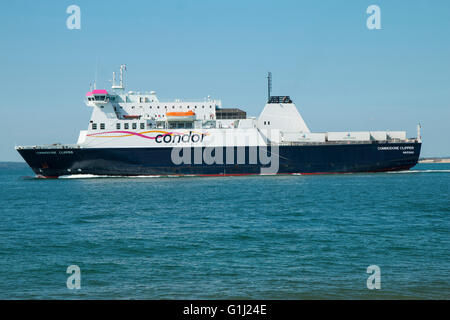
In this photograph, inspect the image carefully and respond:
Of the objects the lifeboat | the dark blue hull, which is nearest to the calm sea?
the dark blue hull

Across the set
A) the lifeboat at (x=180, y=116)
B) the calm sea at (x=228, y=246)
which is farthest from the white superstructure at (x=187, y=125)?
the calm sea at (x=228, y=246)

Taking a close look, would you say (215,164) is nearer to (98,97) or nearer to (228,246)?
(98,97)

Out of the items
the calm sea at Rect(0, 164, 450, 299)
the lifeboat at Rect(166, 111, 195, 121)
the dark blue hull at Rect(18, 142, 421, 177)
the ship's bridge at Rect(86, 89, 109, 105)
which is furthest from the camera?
the ship's bridge at Rect(86, 89, 109, 105)

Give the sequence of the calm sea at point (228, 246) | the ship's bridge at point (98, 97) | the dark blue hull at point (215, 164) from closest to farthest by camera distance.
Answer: the calm sea at point (228, 246) < the dark blue hull at point (215, 164) < the ship's bridge at point (98, 97)

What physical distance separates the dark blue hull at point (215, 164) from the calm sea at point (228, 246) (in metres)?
16.4

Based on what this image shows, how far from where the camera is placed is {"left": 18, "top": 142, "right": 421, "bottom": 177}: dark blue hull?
44531 millimetres

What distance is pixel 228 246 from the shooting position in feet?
48.0

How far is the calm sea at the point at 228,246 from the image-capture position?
1016 cm

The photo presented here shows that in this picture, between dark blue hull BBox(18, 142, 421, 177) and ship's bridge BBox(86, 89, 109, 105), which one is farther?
ship's bridge BBox(86, 89, 109, 105)

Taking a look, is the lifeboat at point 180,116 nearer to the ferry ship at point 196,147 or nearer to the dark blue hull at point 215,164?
the ferry ship at point 196,147

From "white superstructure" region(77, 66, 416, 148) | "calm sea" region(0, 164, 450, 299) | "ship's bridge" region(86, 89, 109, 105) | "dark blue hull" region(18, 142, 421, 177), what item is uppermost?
"ship's bridge" region(86, 89, 109, 105)

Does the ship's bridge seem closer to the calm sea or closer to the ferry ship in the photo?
the ferry ship

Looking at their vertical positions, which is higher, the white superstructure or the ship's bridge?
the ship's bridge

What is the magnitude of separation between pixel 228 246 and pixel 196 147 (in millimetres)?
31415
